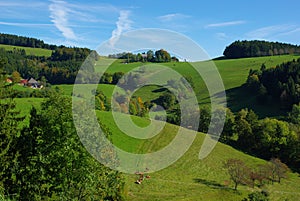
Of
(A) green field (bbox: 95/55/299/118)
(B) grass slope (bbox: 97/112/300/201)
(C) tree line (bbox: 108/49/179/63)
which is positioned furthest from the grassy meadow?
(A) green field (bbox: 95/55/299/118)

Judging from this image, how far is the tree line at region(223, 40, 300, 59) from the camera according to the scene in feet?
595

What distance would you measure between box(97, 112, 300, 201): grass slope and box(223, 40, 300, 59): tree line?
13160 cm

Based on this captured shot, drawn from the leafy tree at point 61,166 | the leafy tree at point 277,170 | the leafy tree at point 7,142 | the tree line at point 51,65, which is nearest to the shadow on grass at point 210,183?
the leafy tree at point 277,170

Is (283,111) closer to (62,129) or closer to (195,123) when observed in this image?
(195,123)

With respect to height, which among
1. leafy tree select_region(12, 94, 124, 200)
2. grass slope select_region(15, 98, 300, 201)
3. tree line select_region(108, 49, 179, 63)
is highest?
tree line select_region(108, 49, 179, 63)

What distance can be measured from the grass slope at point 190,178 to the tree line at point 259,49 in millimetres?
131599

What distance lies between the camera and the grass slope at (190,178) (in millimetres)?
39719

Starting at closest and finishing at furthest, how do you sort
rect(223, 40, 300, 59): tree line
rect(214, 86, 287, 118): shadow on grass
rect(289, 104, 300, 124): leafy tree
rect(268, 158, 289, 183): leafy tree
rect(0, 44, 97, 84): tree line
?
rect(268, 158, 289, 183): leafy tree
rect(289, 104, 300, 124): leafy tree
rect(214, 86, 287, 118): shadow on grass
rect(0, 44, 97, 84): tree line
rect(223, 40, 300, 59): tree line

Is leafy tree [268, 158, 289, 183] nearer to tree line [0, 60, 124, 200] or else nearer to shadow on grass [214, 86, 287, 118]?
tree line [0, 60, 124, 200]

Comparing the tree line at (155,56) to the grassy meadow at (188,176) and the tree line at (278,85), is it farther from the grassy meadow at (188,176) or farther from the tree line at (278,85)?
the tree line at (278,85)

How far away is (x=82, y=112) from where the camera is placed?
821 inches

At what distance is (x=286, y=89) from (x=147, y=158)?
71414mm

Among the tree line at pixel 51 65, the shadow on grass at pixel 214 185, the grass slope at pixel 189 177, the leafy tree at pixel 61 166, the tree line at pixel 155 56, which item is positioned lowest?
the shadow on grass at pixel 214 185

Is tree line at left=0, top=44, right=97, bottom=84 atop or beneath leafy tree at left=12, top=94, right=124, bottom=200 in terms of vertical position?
atop
